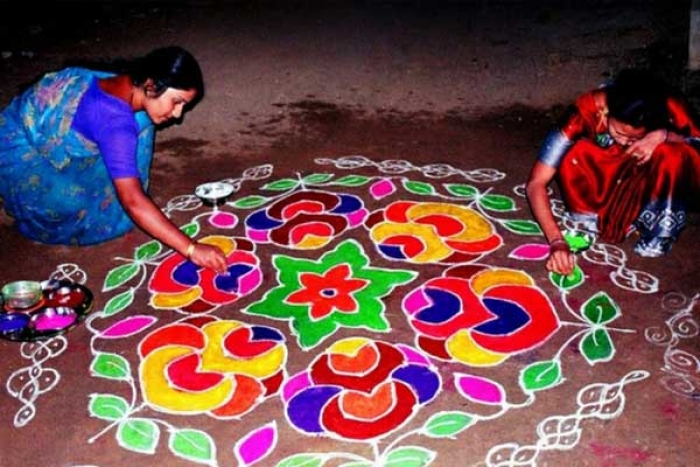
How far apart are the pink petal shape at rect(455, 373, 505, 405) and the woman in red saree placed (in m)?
0.62

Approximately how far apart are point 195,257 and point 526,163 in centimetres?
221

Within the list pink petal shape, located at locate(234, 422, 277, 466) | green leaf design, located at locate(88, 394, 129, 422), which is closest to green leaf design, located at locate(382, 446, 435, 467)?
pink petal shape, located at locate(234, 422, 277, 466)

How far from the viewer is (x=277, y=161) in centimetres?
432

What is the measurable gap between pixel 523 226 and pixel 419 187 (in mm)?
656

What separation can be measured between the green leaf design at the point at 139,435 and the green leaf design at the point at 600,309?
1760 millimetres

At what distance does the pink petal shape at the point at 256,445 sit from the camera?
2.33 metres

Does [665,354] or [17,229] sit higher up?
[665,354]

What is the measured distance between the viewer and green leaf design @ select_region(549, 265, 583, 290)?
3098 mm

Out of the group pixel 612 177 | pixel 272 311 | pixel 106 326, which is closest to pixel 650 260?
pixel 612 177

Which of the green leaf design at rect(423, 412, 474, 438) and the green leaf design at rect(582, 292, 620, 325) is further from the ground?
the green leaf design at rect(582, 292, 620, 325)

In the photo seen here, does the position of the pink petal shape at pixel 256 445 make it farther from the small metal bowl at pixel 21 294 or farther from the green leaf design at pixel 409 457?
the small metal bowl at pixel 21 294

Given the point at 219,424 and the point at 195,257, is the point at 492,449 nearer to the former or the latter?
the point at 219,424

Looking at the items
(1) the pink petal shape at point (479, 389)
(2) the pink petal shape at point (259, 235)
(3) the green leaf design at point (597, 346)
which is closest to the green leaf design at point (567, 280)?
(3) the green leaf design at point (597, 346)

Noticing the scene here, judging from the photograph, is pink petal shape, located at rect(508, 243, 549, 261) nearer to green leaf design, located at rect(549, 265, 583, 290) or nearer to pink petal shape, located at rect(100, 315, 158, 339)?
green leaf design, located at rect(549, 265, 583, 290)
